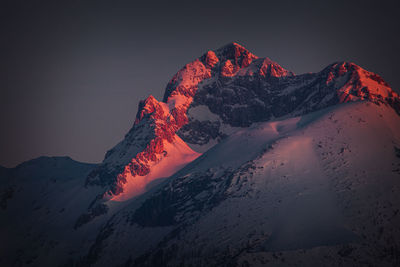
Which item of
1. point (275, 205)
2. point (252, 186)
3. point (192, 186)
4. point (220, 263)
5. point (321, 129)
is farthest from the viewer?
point (192, 186)

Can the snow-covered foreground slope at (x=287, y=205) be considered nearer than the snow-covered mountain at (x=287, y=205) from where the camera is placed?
Yes

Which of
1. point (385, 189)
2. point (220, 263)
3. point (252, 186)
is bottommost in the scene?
point (385, 189)

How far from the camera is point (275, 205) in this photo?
121 metres

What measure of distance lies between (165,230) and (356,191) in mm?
93965

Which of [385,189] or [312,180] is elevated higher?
[312,180]

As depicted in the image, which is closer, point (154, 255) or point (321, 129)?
point (154, 255)

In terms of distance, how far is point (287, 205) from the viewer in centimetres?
11812

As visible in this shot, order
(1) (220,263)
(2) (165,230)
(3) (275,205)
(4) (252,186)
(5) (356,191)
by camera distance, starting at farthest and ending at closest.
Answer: (2) (165,230), (4) (252,186), (3) (275,205), (5) (356,191), (1) (220,263)

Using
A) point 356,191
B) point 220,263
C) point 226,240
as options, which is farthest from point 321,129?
point 220,263

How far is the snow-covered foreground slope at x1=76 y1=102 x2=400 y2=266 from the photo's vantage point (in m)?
94.8

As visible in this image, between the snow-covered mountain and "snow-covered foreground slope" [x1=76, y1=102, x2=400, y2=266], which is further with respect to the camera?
the snow-covered mountain

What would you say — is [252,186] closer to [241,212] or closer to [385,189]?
[241,212]

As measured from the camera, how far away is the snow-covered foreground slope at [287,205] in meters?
94.8

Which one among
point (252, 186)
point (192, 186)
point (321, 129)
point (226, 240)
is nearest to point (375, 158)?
point (321, 129)
